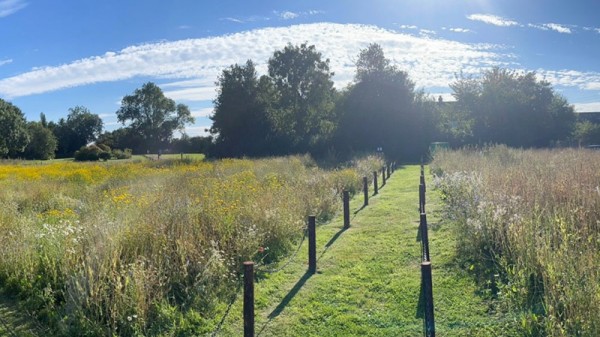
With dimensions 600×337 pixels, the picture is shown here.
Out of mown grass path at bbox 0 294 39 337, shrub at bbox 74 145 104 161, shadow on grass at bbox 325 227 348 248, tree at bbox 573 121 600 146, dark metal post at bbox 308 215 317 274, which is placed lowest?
mown grass path at bbox 0 294 39 337

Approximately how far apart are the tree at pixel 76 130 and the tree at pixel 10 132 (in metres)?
23.3

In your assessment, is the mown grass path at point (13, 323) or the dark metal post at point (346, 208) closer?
the mown grass path at point (13, 323)

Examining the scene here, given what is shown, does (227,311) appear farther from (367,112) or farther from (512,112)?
(512,112)

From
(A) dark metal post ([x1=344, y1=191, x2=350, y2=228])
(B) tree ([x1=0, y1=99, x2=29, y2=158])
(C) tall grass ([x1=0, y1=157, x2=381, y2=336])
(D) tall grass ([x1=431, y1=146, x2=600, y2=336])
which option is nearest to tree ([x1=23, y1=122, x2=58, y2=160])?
(B) tree ([x1=0, y1=99, x2=29, y2=158])

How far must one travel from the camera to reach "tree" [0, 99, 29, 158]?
1869 inches

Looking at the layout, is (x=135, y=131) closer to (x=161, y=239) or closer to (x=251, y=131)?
(x=251, y=131)

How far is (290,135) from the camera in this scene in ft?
124

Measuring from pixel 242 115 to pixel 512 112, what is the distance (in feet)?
81.7

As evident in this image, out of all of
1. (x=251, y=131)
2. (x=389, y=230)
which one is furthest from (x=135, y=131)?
(x=389, y=230)

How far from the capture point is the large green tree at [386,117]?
3862 cm

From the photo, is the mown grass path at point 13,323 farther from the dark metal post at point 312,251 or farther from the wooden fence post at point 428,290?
the wooden fence post at point 428,290

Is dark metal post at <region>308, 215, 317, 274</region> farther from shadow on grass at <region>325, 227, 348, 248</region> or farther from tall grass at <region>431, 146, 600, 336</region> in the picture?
tall grass at <region>431, 146, 600, 336</region>

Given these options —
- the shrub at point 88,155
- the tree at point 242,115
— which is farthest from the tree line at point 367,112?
the shrub at point 88,155

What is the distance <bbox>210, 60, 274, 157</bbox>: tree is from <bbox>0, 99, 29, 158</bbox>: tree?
27146 mm
